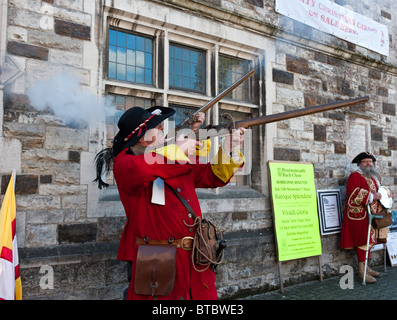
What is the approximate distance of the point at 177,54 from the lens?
4.92m

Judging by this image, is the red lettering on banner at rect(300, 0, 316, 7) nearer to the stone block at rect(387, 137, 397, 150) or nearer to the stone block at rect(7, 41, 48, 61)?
the stone block at rect(387, 137, 397, 150)

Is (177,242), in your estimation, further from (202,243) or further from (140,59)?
(140,59)

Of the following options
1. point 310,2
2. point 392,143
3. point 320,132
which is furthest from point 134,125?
point 392,143

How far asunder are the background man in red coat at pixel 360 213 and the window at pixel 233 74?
2171 millimetres

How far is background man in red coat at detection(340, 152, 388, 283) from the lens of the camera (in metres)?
5.84

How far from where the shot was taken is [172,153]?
2492mm

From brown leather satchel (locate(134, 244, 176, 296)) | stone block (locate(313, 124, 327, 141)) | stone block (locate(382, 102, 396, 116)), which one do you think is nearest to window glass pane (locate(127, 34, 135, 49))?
brown leather satchel (locate(134, 244, 176, 296))

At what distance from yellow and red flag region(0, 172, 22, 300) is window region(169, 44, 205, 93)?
2.38 m

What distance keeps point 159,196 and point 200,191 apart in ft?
7.48

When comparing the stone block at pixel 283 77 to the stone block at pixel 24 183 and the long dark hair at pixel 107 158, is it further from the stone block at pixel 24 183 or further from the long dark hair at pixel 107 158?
the stone block at pixel 24 183

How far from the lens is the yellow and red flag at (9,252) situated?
304 cm
